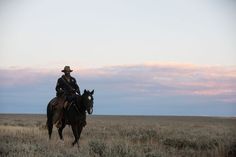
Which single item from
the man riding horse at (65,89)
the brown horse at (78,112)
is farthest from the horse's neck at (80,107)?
the man riding horse at (65,89)

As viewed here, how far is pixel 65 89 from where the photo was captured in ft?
56.7

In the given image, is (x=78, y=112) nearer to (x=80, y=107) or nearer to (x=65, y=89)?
(x=80, y=107)

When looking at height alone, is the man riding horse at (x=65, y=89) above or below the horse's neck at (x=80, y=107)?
above

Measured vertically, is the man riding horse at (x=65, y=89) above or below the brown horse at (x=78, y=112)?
above

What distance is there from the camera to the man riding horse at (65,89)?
17.2 metres

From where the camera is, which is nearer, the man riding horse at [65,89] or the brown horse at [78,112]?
the brown horse at [78,112]

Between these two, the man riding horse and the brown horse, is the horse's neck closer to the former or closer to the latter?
Result: the brown horse

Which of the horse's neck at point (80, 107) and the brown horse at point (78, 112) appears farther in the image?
the horse's neck at point (80, 107)

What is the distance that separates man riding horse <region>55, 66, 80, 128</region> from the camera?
17188 mm

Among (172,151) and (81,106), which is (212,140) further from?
(81,106)

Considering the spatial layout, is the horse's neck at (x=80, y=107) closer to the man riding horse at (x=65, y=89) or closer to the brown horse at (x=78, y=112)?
the brown horse at (x=78, y=112)

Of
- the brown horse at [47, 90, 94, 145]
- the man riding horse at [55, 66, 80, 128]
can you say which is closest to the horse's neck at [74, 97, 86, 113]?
the brown horse at [47, 90, 94, 145]

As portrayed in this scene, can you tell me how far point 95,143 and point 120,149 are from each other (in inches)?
35.6

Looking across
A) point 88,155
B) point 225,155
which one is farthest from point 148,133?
point 88,155
